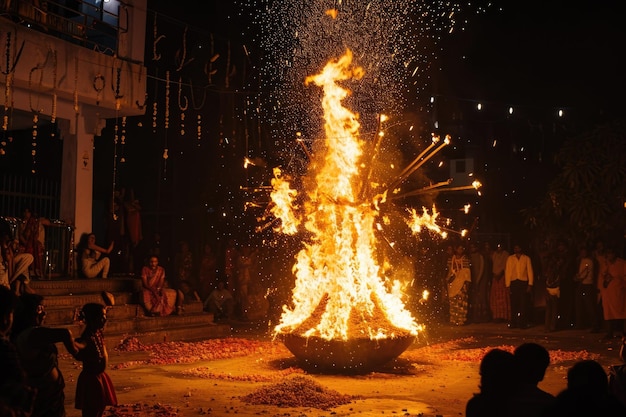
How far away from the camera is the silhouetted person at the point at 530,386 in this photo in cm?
402

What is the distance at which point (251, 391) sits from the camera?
30.2ft

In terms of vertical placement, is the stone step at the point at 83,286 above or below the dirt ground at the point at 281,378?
above

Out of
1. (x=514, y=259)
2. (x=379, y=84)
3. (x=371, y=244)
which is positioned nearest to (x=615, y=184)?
(x=514, y=259)

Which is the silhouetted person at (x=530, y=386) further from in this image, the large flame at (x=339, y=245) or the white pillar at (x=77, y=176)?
the white pillar at (x=77, y=176)

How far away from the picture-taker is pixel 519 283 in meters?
17.2

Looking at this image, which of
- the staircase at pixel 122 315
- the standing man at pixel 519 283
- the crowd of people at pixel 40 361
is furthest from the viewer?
the standing man at pixel 519 283

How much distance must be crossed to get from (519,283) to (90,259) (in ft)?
32.6

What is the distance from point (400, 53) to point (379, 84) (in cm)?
92

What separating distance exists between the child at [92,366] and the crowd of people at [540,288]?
12000 millimetres

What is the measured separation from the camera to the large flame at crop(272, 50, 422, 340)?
1069 centimetres

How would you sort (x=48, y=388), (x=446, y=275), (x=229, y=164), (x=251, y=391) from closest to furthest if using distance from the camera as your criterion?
(x=48, y=388) < (x=251, y=391) < (x=446, y=275) < (x=229, y=164)

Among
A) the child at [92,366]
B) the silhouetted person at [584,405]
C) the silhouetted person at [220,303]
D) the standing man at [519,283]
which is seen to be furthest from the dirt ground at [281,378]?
the silhouetted person at [584,405]

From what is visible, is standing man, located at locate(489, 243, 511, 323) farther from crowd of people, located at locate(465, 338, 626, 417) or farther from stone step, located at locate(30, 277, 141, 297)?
crowd of people, located at locate(465, 338, 626, 417)

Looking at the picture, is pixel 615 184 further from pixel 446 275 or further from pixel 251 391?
pixel 251 391
